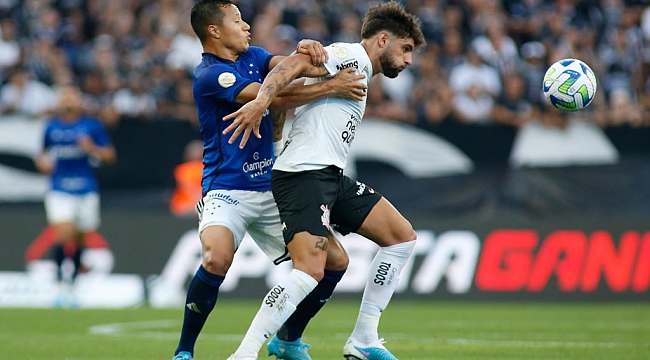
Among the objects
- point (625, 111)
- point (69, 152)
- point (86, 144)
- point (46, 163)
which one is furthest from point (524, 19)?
point (46, 163)

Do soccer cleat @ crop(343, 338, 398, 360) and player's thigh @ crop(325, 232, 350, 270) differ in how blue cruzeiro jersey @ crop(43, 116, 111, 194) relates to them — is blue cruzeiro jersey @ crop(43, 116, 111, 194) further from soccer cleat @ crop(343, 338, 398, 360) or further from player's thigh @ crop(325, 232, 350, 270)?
soccer cleat @ crop(343, 338, 398, 360)

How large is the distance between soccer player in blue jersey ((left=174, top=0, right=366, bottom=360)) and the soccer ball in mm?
1778

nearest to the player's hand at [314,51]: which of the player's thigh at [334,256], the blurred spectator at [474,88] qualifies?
the player's thigh at [334,256]

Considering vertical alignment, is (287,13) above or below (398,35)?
below

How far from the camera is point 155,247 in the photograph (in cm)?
1309

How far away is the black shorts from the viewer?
5.90 meters

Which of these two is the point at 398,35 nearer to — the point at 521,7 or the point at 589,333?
the point at 589,333

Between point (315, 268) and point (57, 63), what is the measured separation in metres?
10.3

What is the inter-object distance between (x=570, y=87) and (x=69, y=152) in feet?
26.0

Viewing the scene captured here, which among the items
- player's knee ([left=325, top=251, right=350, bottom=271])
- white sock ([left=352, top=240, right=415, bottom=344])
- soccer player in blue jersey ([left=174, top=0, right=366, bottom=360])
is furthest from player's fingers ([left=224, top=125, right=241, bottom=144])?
white sock ([left=352, top=240, right=415, bottom=344])

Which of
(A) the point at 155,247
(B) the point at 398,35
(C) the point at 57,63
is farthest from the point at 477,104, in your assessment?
(B) the point at 398,35

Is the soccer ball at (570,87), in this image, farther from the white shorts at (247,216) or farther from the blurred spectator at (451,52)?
the blurred spectator at (451,52)

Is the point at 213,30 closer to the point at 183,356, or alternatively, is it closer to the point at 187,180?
the point at 183,356

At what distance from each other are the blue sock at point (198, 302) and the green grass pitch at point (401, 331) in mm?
783
